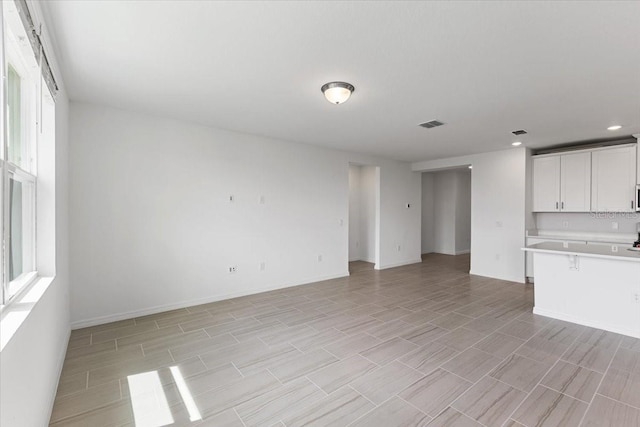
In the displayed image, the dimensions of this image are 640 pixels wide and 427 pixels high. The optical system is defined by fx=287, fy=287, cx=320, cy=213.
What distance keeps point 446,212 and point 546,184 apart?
3.54 metres

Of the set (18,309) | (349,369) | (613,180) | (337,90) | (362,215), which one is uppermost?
(337,90)

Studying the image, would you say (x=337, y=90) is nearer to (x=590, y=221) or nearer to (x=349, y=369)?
(x=349, y=369)

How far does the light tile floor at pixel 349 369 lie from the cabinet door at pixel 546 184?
8.38ft

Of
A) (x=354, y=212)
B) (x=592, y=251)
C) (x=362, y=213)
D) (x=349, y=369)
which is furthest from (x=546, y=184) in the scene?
(x=349, y=369)

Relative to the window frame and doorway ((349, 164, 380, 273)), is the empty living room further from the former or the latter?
doorway ((349, 164, 380, 273))

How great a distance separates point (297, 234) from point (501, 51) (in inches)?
156

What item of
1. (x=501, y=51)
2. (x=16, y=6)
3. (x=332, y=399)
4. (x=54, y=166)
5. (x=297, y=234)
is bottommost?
(x=332, y=399)

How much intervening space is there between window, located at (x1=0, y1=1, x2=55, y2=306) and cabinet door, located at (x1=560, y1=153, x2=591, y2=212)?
7218mm

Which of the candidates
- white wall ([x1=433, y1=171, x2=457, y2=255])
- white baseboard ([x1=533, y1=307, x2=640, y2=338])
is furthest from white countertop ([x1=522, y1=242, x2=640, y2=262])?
white wall ([x1=433, y1=171, x2=457, y2=255])

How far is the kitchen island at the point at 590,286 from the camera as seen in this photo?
10.7ft

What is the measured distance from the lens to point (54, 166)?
241cm

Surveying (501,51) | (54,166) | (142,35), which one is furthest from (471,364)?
(54,166)

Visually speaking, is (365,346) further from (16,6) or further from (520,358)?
(16,6)

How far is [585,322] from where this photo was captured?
3545 millimetres
